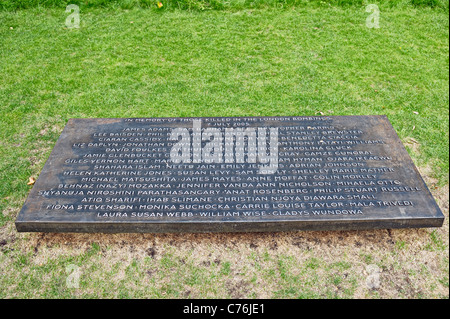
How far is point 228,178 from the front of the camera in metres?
3.93

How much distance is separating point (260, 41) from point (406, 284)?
528cm

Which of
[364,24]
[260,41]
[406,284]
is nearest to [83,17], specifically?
[260,41]

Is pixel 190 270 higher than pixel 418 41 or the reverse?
the reverse

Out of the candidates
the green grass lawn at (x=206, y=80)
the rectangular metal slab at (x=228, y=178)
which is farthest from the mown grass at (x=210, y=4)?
the rectangular metal slab at (x=228, y=178)

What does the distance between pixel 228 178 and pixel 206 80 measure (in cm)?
273

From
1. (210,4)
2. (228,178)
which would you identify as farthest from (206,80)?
(210,4)

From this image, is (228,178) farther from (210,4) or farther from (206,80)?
(210,4)

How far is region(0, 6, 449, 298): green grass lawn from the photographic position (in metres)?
3.61

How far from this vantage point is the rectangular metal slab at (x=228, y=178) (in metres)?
3.55

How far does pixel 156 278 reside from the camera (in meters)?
3.51
